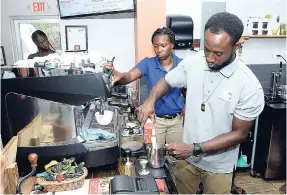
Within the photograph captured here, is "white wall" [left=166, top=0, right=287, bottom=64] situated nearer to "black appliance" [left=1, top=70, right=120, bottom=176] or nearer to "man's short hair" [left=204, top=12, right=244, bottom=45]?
"man's short hair" [left=204, top=12, right=244, bottom=45]

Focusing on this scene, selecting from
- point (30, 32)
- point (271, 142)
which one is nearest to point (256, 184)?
point (271, 142)

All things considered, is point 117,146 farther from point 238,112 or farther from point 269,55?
point 269,55

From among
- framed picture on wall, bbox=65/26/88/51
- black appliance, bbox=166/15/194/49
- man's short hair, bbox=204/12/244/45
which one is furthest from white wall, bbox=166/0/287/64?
man's short hair, bbox=204/12/244/45

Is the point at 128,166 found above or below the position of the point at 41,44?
below

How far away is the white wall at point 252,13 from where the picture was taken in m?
2.94

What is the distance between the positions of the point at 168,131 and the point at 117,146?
1.03m

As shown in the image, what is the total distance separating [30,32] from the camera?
3.08 m

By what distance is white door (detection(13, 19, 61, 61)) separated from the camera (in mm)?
3008

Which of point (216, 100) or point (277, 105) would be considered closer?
point (216, 100)

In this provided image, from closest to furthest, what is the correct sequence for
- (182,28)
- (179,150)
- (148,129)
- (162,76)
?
(179,150)
(148,129)
(162,76)
(182,28)

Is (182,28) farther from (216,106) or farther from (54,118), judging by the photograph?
(54,118)

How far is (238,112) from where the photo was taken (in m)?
1.28

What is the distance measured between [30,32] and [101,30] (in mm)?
811

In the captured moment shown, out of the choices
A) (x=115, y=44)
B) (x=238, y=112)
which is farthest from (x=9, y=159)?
(x=115, y=44)
